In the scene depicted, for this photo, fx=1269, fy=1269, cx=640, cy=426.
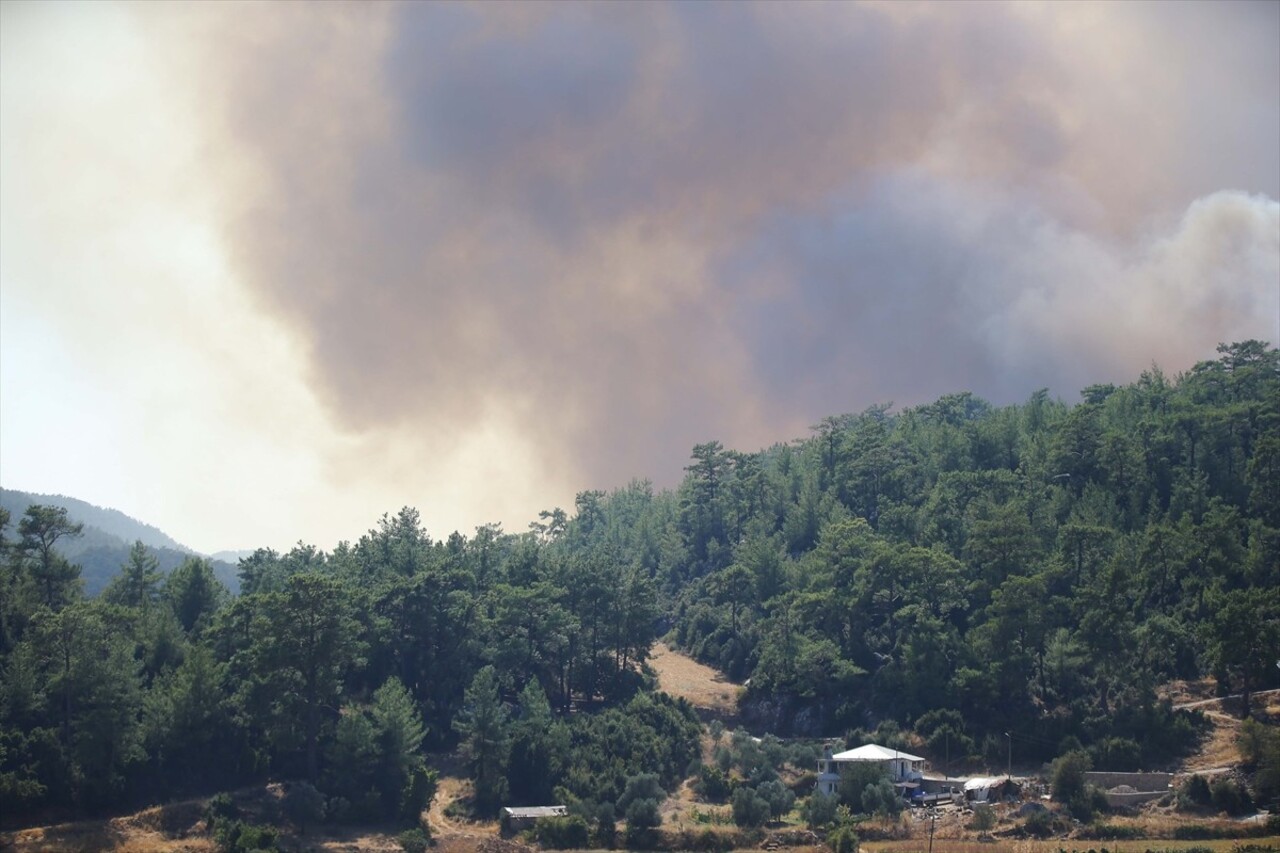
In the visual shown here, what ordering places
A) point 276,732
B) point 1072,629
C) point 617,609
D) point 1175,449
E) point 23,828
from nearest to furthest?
1. point 23,828
2. point 276,732
3. point 1072,629
4. point 617,609
5. point 1175,449

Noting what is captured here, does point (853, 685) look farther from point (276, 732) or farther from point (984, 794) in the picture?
point (276, 732)

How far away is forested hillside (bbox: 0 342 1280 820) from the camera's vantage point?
7788cm

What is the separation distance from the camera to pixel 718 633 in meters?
112

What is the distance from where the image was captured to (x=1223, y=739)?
78.2m

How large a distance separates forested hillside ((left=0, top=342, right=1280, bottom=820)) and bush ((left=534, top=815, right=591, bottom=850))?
5454mm

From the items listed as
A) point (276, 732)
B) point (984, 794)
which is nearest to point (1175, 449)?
point (984, 794)

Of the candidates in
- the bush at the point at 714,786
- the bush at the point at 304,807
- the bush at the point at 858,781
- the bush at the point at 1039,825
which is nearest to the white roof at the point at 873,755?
the bush at the point at 858,781

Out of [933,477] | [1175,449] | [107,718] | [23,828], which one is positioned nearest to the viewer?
[23,828]

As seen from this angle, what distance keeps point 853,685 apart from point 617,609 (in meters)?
19.0

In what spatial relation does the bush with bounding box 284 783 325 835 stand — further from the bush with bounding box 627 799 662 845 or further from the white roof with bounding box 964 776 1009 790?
the white roof with bounding box 964 776 1009 790

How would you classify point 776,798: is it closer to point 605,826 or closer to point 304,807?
point 605,826

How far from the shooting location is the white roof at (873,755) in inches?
3105

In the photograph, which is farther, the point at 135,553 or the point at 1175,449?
the point at 1175,449

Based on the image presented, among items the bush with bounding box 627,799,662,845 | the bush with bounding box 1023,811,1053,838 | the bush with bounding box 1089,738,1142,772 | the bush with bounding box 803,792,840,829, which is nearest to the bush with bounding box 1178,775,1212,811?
the bush with bounding box 1089,738,1142,772
